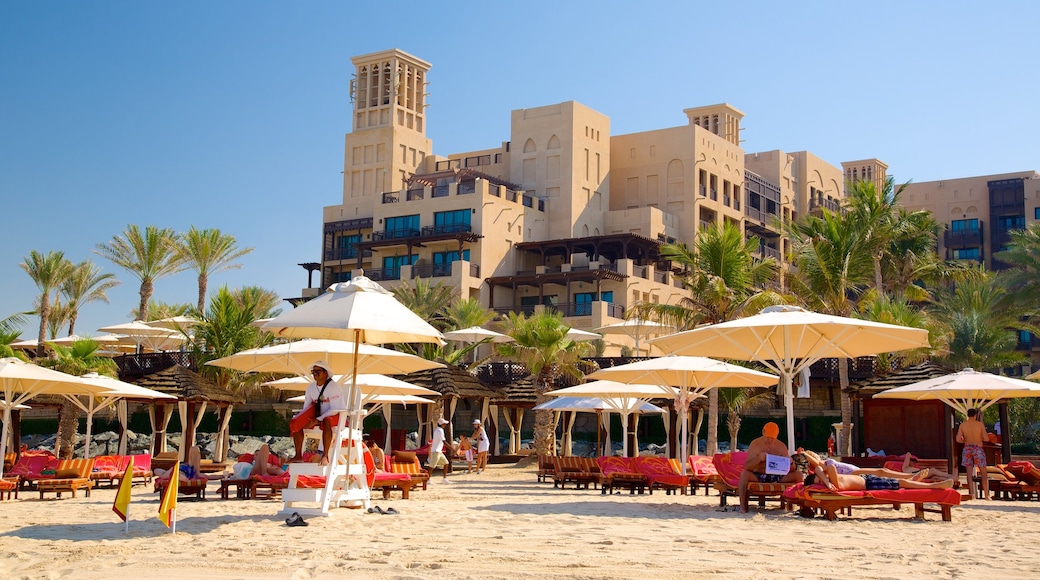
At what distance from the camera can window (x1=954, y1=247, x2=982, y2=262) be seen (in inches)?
2527

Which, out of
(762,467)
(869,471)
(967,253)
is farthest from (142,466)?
(967,253)

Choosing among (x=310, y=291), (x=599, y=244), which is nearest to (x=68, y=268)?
(x=310, y=291)

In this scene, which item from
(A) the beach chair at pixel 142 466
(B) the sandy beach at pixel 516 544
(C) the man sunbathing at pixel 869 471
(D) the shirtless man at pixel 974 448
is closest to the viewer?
(B) the sandy beach at pixel 516 544

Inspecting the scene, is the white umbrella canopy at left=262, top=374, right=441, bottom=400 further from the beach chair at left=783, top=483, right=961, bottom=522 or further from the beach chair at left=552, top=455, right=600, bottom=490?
the beach chair at left=783, top=483, right=961, bottom=522

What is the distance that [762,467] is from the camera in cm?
1257

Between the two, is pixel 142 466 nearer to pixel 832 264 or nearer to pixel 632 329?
pixel 832 264

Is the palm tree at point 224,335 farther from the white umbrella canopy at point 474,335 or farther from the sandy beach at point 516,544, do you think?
the sandy beach at point 516,544

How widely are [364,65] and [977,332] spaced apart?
34.5m

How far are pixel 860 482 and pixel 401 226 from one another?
4144cm

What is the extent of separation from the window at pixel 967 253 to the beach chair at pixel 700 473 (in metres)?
51.9

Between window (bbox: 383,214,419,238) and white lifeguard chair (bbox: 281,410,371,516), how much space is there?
38651 mm

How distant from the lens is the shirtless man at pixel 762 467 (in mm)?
12492

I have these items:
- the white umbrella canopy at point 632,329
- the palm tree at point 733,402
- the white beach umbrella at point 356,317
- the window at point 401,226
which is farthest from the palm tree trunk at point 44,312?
the white beach umbrella at point 356,317

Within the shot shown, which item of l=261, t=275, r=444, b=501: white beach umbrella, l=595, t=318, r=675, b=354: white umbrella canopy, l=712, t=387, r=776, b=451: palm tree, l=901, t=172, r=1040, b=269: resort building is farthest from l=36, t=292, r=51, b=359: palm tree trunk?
l=901, t=172, r=1040, b=269: resort building
